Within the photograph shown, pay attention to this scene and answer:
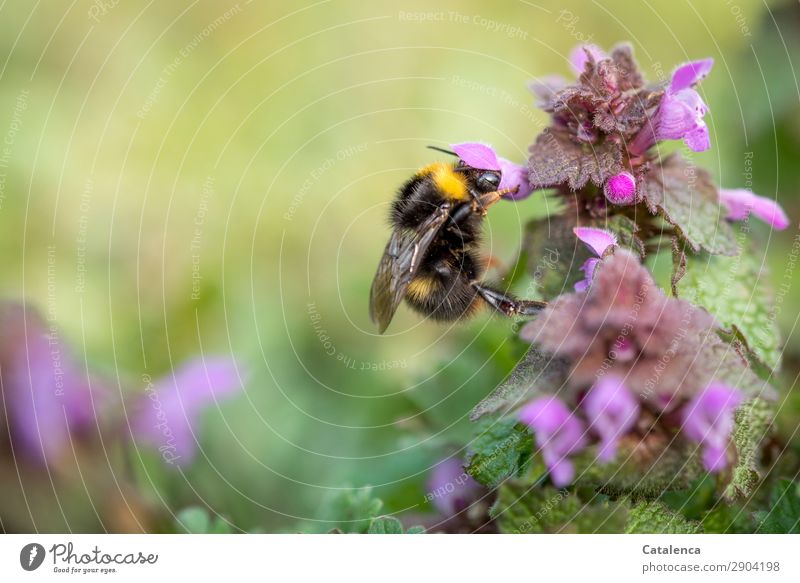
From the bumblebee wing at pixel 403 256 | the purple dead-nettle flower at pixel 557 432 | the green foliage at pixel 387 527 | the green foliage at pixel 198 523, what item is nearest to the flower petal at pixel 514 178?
the bumblebee wing at pixel 403 256

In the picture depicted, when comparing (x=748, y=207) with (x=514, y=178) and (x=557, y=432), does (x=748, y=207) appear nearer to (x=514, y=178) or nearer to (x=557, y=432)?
(x=514, y=178)

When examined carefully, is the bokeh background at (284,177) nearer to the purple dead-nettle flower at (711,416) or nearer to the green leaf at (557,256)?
the green leaf at (557,256)

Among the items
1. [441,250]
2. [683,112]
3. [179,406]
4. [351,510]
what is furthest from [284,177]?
[683,112]

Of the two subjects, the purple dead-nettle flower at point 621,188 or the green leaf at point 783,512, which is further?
the green leaf at point 783,512

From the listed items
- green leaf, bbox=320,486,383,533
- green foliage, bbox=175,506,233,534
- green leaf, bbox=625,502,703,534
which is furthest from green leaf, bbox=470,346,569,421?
green foliage, bbox=175,506,233,534

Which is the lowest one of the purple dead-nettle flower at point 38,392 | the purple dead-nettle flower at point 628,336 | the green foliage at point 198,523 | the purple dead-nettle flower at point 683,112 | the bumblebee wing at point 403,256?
the green foliage at point 198,523
